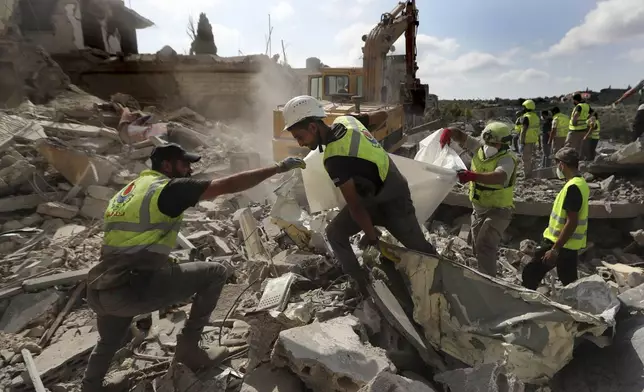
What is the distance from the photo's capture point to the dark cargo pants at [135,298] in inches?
99.1

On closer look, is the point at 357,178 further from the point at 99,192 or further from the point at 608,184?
the point at 608,184

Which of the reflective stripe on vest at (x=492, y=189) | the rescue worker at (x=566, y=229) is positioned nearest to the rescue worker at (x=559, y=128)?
the reflective stripe on vest at (x=492, y=189)

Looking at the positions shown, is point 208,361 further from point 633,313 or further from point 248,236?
point 633,313

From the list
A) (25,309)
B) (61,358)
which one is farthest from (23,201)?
(61,358)

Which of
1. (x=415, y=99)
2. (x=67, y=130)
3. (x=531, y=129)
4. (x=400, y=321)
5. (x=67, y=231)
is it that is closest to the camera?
(x=400, y=321)

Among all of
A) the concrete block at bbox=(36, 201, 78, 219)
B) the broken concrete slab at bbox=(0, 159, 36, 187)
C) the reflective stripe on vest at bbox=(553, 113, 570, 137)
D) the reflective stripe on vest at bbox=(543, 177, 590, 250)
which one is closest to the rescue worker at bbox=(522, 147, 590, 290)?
the reflective stripe on vest at bbox=(543, 177, 590, 250)

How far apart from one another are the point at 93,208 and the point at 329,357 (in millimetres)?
5151

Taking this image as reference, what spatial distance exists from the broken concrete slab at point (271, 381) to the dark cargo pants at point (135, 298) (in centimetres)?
54

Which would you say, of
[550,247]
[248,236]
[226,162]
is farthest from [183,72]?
[550,247]

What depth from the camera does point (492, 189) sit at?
3926 mm

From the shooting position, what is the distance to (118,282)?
249 centimetres

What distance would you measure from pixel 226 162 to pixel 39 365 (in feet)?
21.3

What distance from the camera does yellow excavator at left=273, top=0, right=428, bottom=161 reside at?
7390mm

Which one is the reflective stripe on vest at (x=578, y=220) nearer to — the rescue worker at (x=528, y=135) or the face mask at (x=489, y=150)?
the face mask at (x=489, y=150)
